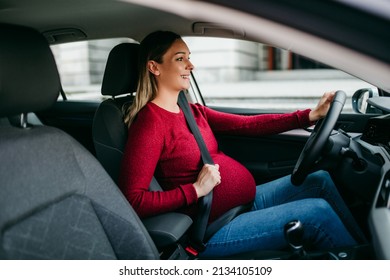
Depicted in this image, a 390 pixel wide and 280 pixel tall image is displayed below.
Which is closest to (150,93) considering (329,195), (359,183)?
(329,195)

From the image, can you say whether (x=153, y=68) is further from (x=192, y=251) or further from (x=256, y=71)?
(x=256, y=71)

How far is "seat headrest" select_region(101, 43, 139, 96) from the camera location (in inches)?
78.5

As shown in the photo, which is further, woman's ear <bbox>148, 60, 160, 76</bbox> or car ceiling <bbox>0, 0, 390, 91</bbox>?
woman's ear <bbox>148, 60, 160, 76</bbox>

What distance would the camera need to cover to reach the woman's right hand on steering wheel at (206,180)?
5.38 feet

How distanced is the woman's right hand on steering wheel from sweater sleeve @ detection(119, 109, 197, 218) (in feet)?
0.09

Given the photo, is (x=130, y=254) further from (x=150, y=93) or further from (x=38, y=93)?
(x=150, y=93)

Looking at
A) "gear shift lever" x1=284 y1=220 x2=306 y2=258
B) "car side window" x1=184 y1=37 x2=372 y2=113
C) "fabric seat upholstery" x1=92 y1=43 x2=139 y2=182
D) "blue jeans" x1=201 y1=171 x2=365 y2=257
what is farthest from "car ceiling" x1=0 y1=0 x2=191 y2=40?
"car side window" x1=184 y1=37 x2=372 y2=113

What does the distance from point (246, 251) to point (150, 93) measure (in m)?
0.79

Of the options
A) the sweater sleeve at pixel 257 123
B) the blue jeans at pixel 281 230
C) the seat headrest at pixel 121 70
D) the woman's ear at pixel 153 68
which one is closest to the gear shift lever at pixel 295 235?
the blue jeans at pixel 281 230

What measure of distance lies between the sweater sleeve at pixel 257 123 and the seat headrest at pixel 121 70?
15.9 inches

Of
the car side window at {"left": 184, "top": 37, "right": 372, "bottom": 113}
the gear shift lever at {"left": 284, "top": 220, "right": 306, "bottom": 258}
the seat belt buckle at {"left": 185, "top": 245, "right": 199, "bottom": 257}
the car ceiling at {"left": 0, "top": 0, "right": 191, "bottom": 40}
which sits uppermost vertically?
the car ceiling at {"left": 0, "top": 0, "right": 191, "bottom": 40}

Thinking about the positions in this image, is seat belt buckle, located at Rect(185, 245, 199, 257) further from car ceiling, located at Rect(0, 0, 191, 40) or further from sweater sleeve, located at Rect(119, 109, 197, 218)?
car ceiling, located at Rect(0, 0, 191, 40)

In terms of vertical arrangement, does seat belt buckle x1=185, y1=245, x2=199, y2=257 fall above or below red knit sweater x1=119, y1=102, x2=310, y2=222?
below

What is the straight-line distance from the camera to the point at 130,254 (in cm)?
131
